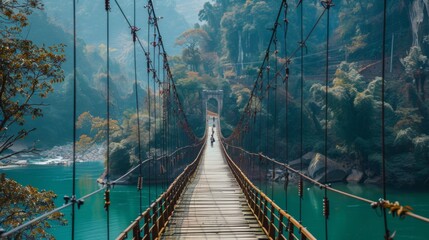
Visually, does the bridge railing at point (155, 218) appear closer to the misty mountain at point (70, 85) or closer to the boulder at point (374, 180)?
the boulder at point (374, 180)

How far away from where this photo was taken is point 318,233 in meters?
20.8

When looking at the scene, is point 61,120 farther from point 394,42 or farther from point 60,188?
point 394,42

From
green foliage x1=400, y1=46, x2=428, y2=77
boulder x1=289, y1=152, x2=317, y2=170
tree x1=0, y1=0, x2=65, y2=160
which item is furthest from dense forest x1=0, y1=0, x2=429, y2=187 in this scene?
tree x1=0, y1=0, x2=65, y2=160

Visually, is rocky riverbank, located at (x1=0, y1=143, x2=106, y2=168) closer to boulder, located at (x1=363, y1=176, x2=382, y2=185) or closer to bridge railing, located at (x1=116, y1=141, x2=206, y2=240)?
boulder, located at (x1=363, y1=176, x2=382, y2=185)

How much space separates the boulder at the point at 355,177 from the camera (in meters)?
32.2

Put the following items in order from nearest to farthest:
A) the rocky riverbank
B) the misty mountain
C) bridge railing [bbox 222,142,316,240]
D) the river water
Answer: bridge railing [bbox 222,142,316,240] → the river water → the rocky riverbank → the misty mountain

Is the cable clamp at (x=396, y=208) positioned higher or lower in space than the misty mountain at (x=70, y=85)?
lower

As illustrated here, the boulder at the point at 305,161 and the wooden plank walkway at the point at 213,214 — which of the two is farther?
the boulder at the point at 305,161

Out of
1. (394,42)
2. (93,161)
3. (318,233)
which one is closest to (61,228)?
(318,233)

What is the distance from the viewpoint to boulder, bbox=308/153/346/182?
105ft

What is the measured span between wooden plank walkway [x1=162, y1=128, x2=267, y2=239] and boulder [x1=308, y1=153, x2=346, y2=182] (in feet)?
57.7

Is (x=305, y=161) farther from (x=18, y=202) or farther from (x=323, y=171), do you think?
(x=18, y=202)

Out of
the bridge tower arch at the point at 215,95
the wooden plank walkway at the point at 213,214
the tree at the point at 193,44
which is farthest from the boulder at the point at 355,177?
the tree at the point at 193,44

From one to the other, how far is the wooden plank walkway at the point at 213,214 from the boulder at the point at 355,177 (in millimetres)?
18882
